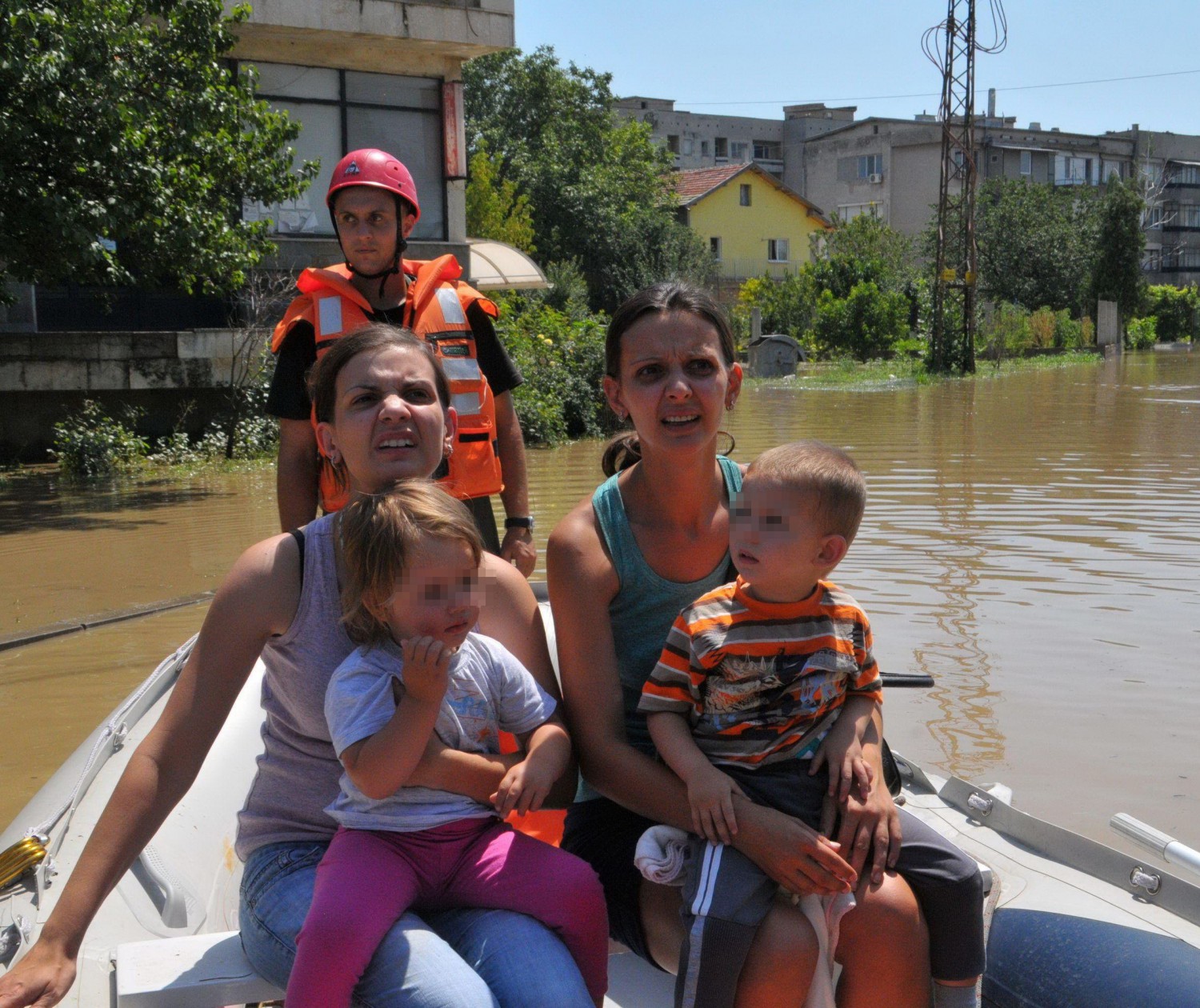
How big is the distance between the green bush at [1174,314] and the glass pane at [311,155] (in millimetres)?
37018

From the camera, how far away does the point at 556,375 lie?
15.1 meters

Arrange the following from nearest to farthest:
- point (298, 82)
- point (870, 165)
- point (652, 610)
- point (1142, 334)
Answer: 1. point (652, 610)
2. point (298, 82)
3. point (1142, 334)
4. point (870, 165)

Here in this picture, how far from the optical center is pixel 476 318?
3.70m

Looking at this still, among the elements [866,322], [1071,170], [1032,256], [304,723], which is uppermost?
[1071,170]

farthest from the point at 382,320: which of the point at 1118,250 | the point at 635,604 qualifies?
the point at 1118,250

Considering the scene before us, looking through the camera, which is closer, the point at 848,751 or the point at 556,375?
the point at 848,751

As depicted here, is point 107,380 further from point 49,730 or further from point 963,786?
point 963,786

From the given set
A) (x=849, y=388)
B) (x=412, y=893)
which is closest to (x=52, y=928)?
(x=412, y=893)

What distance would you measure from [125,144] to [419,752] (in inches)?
360

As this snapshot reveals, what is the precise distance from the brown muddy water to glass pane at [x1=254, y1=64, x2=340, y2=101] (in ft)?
16.7

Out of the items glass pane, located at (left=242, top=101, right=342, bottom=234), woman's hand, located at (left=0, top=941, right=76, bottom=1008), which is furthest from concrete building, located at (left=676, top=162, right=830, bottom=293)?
woman's hand, located at (left=0, top=941, right=76, bottom=1008)

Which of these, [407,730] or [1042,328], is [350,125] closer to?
[407,730]

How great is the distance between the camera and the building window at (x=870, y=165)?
168 ft

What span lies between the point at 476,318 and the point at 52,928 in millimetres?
2253
